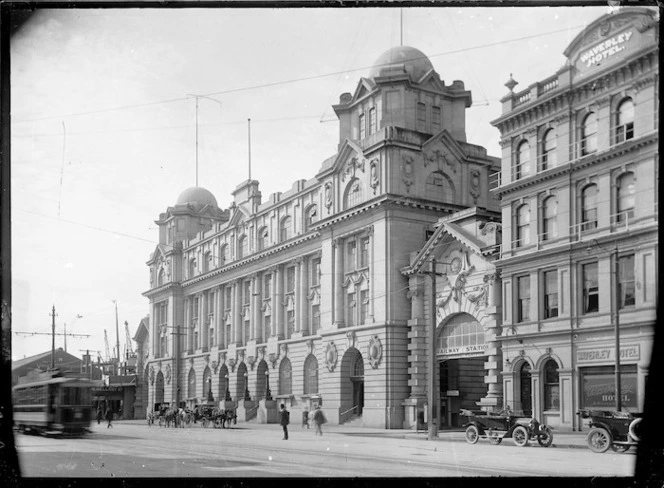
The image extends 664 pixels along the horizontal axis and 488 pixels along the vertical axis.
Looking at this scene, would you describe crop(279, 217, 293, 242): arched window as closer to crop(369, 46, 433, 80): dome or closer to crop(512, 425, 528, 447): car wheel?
crop(369, 46, 433, 80): dome


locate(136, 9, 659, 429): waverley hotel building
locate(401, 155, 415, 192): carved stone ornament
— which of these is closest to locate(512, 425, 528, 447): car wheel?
locate(136, 9, 659, 429): waverley hotel building

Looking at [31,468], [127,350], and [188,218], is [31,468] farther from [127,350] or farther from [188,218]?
[188,218]

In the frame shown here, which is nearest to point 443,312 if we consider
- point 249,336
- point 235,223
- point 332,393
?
point 332,393

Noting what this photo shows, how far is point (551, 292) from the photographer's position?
696 inches

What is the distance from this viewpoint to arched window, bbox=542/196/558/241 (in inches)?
655

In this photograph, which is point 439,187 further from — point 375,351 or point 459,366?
point 459,366

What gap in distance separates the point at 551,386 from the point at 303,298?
7586mm

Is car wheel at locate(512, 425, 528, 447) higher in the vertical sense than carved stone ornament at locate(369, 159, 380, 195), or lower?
lower

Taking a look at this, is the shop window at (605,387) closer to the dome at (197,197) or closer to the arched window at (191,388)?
the dome at (197,197)

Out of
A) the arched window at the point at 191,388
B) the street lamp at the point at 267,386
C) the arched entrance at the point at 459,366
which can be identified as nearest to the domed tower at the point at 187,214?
the arched window at the point at 191,388

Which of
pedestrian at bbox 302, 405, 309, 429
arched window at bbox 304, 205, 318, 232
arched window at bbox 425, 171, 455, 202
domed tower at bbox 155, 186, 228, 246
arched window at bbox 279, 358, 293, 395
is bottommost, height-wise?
pedestrian at bbox 302, 405, 309, 429

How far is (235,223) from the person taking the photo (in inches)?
682

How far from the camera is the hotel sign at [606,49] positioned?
10.3m

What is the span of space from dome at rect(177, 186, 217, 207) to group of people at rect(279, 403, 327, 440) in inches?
241
